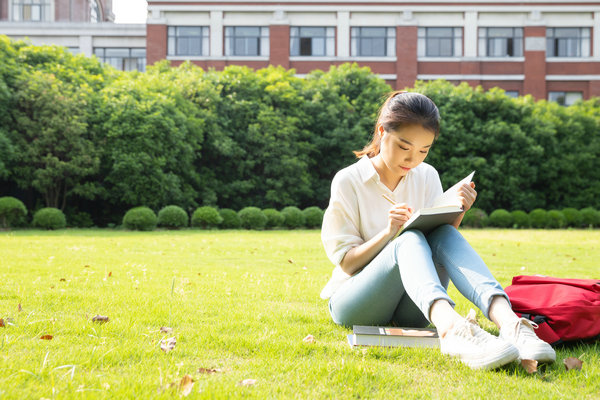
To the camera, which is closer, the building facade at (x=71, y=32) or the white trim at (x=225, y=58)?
the white trim at (x=225, y=58)

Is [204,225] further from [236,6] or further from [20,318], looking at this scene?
[236,6]

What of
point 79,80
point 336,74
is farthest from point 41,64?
point 336,74

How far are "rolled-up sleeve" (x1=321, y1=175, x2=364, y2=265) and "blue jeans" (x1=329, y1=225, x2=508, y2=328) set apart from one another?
0.18 metres

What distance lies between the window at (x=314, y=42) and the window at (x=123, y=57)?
9.87m

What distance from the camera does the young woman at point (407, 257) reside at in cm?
238

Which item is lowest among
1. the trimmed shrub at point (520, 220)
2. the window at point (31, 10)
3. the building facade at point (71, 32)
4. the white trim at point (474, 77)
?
the trimmed shrub at point (520, 220)

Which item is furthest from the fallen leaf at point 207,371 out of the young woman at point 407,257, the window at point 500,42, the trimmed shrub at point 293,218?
the window at point 500,42

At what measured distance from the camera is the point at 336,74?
24.8m

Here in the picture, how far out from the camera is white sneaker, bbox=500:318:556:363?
7.56 ft

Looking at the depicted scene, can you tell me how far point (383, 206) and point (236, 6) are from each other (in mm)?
30275

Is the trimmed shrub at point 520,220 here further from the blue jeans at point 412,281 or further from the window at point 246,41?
the blue jeans at point 412,281

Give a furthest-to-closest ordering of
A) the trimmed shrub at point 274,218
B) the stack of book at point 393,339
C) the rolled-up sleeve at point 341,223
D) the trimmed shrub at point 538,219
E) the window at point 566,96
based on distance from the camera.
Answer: the window at point 566,96 → the trimmed shrub at point 538,219 → the trimmed shrub at point 274,218 → the rolled-up sleeve at point 341,223 → the stack of book at point 393,339

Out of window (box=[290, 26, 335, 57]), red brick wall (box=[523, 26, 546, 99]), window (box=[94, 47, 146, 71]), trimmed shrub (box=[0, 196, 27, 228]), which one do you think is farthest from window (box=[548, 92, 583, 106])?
trimmed shrub (box=[0, 196, 27, 228])

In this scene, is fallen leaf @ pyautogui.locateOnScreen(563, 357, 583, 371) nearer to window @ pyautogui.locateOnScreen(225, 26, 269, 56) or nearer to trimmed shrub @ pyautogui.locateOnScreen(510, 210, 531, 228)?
trimmed shrub @ pyautogui.locateOnScreen(510, 210, 531, 228)
